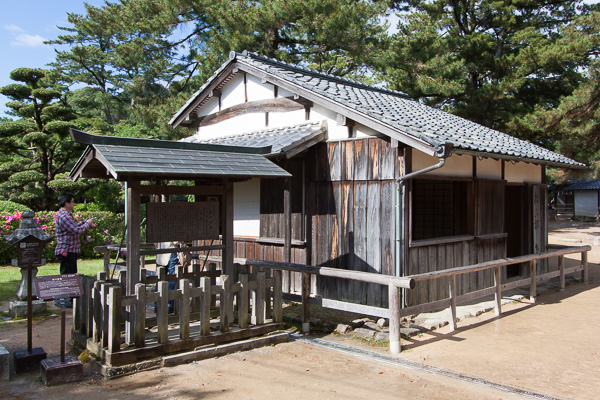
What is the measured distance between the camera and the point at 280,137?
9062mm

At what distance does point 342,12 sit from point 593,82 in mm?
10070

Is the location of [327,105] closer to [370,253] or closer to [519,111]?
[370,253]

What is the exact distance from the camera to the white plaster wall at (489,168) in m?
9.53

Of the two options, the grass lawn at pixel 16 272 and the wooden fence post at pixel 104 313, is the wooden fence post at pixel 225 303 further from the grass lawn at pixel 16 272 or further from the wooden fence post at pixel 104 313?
the grass lawn at pixel 16 272

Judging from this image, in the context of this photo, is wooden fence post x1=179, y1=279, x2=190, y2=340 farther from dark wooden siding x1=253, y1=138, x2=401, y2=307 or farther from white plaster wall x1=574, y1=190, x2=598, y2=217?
white plaster wall x1=574, y1=190, x2=598, y2=217

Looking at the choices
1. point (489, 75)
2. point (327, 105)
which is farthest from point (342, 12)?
point (327, 105)

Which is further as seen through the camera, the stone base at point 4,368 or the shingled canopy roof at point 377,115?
the shingled canopy roof at point 377,115

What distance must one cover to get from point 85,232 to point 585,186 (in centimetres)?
3773

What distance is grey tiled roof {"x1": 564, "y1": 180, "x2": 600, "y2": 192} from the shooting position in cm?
3666

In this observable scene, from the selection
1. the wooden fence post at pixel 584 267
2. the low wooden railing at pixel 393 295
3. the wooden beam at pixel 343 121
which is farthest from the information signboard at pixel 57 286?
the wooden fence post at pixel 584 267

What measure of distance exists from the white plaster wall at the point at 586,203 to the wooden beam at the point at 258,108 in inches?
1431

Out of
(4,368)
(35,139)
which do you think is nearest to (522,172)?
(4,368)

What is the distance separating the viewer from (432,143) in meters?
6.65

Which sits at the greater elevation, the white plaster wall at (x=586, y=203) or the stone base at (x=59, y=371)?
the white plaster wall at (x=586, y=203)
